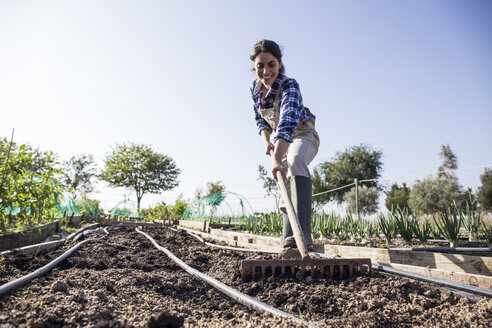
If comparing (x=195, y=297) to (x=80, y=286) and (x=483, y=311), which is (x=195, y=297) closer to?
(x=80, y=286)

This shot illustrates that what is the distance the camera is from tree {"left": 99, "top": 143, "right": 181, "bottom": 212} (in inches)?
1175

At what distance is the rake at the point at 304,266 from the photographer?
1.90m

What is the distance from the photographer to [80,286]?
1787 millimetres

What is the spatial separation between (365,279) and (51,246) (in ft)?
11.5

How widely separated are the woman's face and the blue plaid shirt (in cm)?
7

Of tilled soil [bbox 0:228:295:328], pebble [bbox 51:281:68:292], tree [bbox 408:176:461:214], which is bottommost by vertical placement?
tilled soil [bbox 0:228:295:328]

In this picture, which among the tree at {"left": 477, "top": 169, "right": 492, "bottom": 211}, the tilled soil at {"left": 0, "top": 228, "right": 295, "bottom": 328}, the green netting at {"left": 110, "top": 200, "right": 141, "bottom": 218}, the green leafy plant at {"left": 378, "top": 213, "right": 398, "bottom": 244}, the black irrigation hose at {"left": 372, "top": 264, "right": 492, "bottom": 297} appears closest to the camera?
the tilled soil at {"left": 0, "top": 228, "right": 295, "bottom": 328}

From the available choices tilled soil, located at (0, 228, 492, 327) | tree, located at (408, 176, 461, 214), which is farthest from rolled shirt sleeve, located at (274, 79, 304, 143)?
tree, located at (408, 176, 461, 214)

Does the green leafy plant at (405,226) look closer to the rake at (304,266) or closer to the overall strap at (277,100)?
the rake at (304,266)

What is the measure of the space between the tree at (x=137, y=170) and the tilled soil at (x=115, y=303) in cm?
2912

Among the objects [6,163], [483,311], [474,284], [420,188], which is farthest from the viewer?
[420,188]

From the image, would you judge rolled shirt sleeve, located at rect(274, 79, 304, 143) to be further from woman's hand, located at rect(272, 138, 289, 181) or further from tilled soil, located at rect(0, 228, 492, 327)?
tilled soil, located at rect(0, 228, 492, 327)

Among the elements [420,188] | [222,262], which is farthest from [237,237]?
[420,188]

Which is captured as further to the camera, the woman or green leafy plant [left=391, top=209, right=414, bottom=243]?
green leafy plant [left=391, top=209, right=414, bottom=243]
